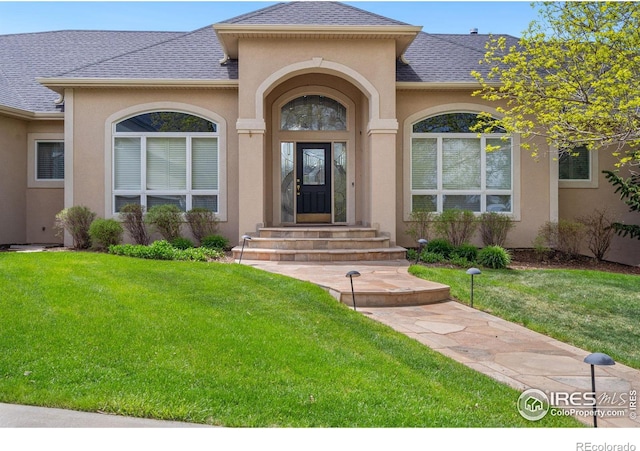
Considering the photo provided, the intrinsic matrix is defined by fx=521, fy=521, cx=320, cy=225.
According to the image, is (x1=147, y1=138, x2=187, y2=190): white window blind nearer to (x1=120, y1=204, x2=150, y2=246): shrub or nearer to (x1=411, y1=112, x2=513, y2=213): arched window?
(x1=120, y1=204, x2=150, y2=246): shrub

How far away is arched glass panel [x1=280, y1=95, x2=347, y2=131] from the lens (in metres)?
13.3

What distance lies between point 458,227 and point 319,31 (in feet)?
17.4

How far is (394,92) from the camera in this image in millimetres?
11391

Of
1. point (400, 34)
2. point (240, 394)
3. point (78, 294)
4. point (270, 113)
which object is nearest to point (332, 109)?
point (270, 113)

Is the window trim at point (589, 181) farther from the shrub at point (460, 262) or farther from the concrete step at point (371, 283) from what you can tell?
the concrete step at point (371, 283)

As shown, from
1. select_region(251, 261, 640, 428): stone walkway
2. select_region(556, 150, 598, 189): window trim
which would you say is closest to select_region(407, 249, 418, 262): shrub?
→ select_region(251, 261, 640, 428): stone walkway

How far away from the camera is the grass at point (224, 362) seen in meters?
3.34

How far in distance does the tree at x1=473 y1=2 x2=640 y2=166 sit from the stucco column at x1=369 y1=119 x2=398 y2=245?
96.4 inches

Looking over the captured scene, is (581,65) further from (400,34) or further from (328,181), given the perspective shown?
(328,181)

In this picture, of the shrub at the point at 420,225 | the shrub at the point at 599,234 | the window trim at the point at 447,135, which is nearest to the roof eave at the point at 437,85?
the window trim at the point at 447,135

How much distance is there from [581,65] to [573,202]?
14.9 ft

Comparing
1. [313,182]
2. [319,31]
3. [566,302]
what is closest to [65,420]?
[566,302]

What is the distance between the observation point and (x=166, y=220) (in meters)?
11.6

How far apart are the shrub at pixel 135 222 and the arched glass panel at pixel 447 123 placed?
22.1ft
